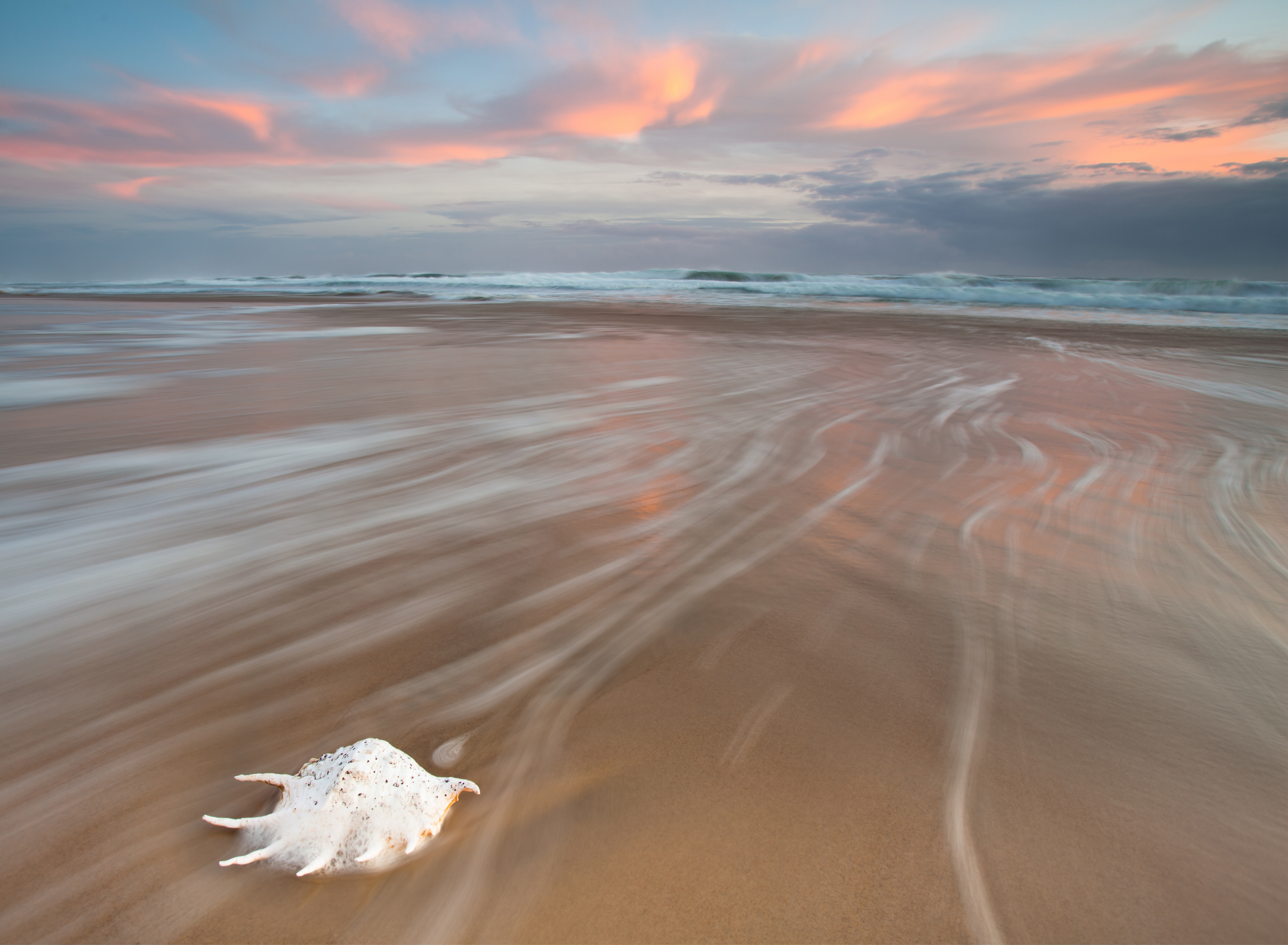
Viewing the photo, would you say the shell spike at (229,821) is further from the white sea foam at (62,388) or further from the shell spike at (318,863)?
the white sea foam at (62,388)

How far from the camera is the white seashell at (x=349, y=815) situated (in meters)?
0.99

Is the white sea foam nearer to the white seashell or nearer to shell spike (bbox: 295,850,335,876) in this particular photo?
the white seashell

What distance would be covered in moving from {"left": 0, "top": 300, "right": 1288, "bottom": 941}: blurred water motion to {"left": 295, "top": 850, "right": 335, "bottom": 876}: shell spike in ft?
0.12

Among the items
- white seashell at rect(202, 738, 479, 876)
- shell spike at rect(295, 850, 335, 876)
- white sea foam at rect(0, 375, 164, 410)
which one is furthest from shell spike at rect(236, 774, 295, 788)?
white sea foam at rect(0, 375, 164, 410)

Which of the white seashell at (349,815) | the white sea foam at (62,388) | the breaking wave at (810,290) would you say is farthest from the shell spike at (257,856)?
the breaking wave at (810,290)

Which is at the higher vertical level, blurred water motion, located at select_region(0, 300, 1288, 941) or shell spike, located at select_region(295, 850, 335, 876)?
shell spike, located at select_region(295, 850, 335, 876)

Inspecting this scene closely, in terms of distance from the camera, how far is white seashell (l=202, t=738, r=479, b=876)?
99 cm

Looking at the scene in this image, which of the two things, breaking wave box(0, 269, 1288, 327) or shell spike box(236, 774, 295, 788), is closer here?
shell spike box(236, 774, 295, 788)

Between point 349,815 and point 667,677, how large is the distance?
0.68m

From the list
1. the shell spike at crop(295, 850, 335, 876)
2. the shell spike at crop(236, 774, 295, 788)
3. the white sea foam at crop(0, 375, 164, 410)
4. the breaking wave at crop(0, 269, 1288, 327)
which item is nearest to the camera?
the shell spike at crop(295, 850, 335, 876)

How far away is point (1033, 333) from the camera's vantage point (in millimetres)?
10297

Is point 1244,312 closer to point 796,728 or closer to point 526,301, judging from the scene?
point 526,301

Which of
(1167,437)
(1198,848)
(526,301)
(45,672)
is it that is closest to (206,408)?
(45,672)

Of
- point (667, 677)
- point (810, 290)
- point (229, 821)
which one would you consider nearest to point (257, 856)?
point (229, 821)
